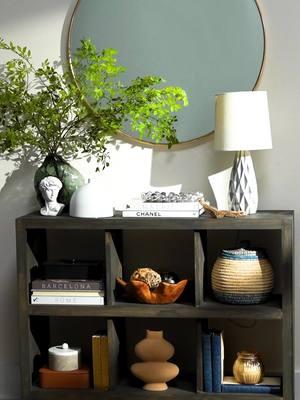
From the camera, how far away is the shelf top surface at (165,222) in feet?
9.80

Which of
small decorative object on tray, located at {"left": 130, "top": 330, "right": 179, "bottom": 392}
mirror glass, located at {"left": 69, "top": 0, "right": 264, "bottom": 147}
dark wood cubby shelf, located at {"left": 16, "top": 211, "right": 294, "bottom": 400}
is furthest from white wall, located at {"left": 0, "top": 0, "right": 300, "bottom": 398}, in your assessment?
small decorative object on tray, located at {"left": 130, "top": 330, "right": 179, "bottom": 392}

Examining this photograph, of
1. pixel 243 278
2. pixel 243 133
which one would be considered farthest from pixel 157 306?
pixel 243 133

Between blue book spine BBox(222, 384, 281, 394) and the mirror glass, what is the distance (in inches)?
38.3

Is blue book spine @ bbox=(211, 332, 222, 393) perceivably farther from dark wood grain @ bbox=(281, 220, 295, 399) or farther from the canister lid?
the canister lid

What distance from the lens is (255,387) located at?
3.12 metres

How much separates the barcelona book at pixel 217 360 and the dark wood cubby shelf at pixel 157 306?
45mm

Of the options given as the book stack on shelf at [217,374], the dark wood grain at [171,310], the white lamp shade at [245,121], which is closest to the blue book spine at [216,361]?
the book stack on shelf at [217,374]

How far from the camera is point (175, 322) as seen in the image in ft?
11.3


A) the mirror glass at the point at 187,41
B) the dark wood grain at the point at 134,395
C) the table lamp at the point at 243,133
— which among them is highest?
the mirror glass at the point at 187,41

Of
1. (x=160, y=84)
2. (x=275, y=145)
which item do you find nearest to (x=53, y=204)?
(x=160, y=84)

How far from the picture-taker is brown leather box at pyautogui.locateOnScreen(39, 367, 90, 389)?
322 centimetres

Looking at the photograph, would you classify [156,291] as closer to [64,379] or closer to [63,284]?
[63,284]

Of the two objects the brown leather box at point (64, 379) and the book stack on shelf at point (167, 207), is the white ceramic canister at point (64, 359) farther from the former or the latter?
the book stack on shelf at point (167, 207)

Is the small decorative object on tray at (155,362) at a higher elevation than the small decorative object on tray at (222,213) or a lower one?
lower
